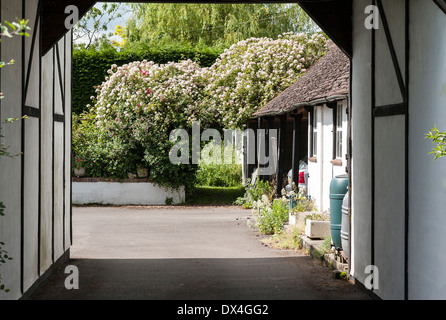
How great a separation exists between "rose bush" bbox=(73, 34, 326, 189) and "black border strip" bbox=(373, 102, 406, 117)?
12950 mm

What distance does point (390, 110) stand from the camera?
671 cm

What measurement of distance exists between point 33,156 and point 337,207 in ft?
15.2

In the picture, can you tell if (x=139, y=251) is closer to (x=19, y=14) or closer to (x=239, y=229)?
(x=239, y=229)

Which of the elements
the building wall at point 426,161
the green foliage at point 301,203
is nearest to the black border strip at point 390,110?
the building wall at point 426,161

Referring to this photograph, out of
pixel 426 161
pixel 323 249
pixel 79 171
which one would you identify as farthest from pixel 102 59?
pixel 426 161

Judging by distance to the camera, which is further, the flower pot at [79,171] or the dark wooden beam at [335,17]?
the flower pot at [79,171]

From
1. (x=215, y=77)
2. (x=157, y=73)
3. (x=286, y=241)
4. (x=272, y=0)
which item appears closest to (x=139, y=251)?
(x=286, y=241)

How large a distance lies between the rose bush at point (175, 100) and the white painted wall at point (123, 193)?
36 centimetres

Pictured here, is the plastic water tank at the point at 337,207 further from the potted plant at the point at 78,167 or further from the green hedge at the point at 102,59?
the green hedge at the point at 102,59

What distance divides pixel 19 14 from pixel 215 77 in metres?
16.5

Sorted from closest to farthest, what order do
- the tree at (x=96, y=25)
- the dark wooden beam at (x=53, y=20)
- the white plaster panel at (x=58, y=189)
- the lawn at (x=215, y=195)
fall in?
the dark wooden beam at (x=53, y=20), the white plaster panel at (x=58, y=189), the lawn at (x=215, y=195), the tree at (x=96, y=25)

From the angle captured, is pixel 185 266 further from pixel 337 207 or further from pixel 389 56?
pixel 389 56

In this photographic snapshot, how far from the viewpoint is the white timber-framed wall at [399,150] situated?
541 centimetres

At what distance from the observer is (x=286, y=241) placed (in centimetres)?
1223
